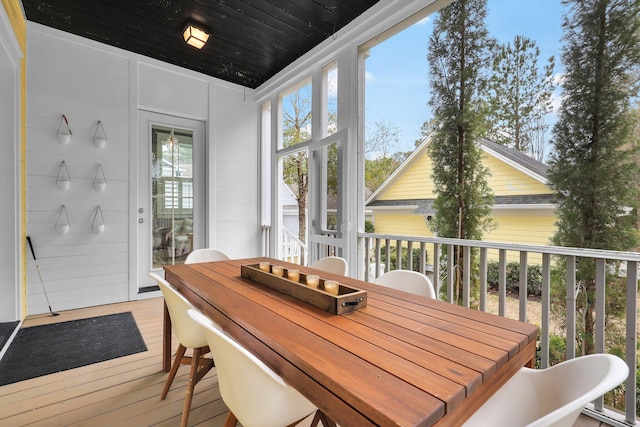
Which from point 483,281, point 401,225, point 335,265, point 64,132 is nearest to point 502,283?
point 483,281

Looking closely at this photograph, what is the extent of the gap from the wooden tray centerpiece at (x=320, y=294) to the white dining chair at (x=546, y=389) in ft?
1.77

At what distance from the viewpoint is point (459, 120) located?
238cm

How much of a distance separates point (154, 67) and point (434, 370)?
177 inches

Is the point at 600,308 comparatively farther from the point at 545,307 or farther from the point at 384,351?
the point at 384,351

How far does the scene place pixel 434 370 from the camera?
2.66ft

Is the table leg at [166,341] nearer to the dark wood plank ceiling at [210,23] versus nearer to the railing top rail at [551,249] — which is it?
the railing top rail at [551,249]

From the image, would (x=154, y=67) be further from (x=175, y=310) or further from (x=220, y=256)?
(x=175, y=310)

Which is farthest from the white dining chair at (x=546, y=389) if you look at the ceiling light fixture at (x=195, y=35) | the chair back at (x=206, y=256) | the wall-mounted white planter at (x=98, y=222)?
the wall-mounted white planter at (x=98, y=222)

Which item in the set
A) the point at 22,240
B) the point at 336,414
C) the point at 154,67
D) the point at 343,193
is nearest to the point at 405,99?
the point at 343,193

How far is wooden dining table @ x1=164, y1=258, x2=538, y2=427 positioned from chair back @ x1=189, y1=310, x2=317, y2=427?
0.07 m

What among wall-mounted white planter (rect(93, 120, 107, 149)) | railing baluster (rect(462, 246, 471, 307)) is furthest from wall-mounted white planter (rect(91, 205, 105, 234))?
railing baluster (rect(462, 246, 471, 307))

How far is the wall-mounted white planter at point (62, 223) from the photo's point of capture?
3.27 meters

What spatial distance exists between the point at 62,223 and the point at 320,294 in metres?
3.39

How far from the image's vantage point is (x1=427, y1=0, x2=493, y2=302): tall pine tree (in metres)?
2.30
